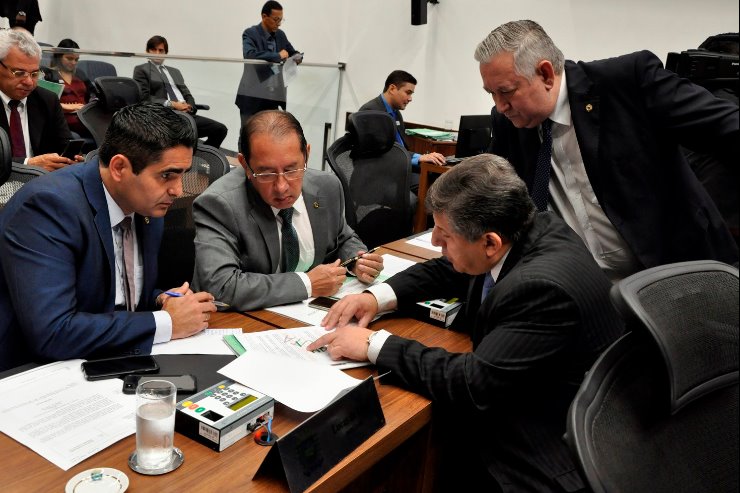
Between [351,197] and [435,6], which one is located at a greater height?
[435,6]

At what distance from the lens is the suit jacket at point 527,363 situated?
1444 mm

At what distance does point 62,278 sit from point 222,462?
2.02 ft

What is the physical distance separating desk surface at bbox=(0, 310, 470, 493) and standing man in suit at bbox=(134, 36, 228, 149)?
3.95 m

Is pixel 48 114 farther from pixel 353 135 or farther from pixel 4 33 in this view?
pixel 353 135

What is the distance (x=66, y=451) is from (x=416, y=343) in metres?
0.78

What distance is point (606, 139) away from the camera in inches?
78.2

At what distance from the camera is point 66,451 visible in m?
1.16

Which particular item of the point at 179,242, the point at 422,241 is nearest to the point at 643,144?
the point at 422,241

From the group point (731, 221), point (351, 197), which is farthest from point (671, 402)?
point (351, 197)

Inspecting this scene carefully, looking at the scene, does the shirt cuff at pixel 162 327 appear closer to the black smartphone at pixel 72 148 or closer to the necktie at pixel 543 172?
the necktie at pixel 543 172

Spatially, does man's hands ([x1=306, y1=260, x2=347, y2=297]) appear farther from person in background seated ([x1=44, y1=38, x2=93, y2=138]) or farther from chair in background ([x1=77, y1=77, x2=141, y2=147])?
person in background seated ([x1=44, y1=38, x2=93, y2=138])

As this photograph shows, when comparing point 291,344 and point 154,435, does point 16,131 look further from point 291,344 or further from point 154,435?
point 154,435

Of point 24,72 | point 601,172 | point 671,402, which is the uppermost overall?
point 24,72

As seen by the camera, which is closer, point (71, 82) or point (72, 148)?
point (72, 148)
